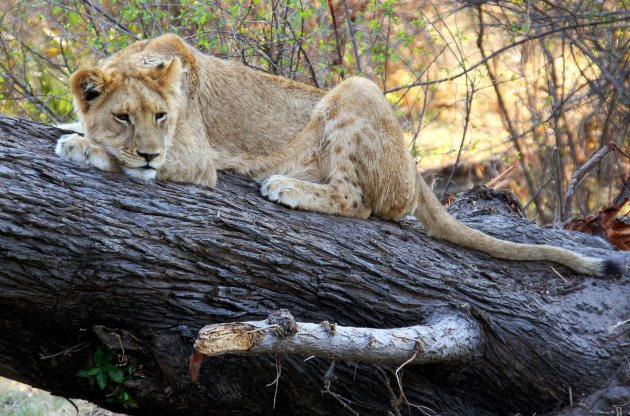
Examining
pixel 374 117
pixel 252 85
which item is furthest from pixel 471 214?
pixel 252 85

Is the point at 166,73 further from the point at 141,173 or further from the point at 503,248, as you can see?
the point at 503,248

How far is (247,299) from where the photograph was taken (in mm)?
3744

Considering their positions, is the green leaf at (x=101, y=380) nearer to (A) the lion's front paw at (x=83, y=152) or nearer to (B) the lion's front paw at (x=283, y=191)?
(A) the lion's front paw at (x=83, y=152)

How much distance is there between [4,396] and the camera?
6422mm

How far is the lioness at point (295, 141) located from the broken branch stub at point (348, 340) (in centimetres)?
107

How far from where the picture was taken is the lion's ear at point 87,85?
4.07m

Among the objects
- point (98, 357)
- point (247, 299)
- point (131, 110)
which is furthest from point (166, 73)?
point (98, 357)

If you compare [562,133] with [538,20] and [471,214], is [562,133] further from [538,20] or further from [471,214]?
[471,214]

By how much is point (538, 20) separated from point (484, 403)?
482cm

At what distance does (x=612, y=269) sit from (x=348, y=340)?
6.87 ft

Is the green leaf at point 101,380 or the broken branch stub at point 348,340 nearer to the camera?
the broken branch stub at point 348,340

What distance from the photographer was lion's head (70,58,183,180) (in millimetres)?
3980

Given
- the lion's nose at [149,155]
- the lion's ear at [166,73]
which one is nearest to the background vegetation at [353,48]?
the lion's ear at [166,73]

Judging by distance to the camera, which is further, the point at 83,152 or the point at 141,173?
the point at 141,173
